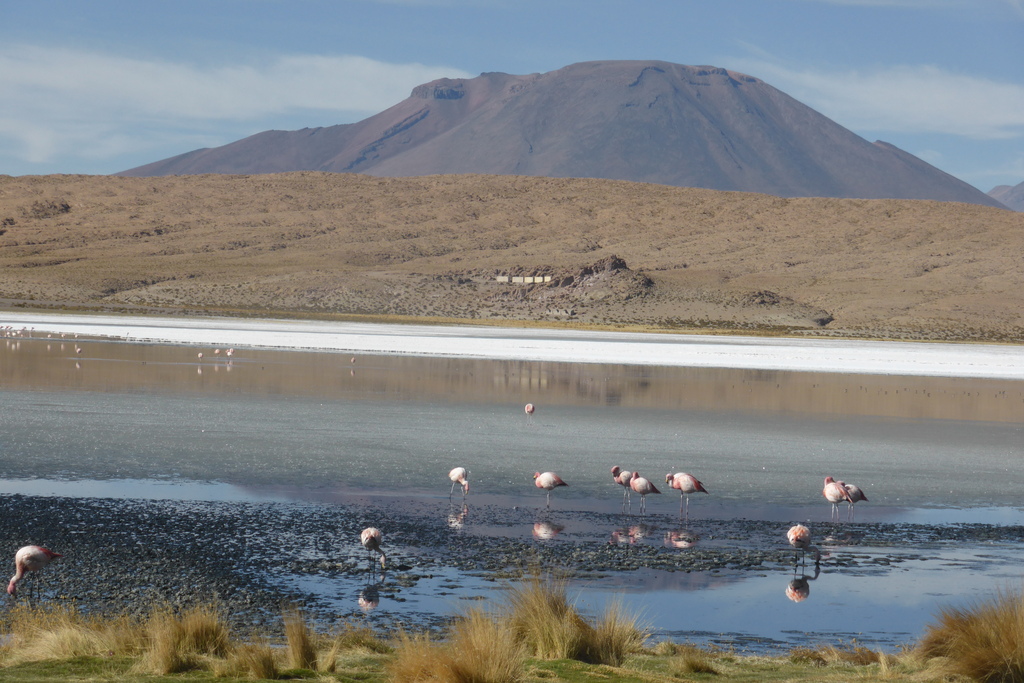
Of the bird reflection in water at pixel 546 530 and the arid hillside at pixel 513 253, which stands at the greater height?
the arid hillside at pixel 513 253

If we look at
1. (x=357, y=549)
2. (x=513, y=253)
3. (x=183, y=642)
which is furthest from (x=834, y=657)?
(x=513, y=253)

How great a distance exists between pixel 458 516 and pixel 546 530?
3.44 ft

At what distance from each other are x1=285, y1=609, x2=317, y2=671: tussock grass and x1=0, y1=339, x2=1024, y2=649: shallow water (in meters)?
1.63

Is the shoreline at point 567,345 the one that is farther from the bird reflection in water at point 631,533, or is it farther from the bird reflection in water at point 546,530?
the bird reflection in water at point 546,530

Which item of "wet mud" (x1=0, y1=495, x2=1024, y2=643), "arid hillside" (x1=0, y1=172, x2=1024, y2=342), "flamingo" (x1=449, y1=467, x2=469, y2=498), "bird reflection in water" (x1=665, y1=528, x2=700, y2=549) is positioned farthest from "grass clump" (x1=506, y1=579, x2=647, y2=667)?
"arid hillside" (x1=0, y1=172, x2=1024, y2=342)

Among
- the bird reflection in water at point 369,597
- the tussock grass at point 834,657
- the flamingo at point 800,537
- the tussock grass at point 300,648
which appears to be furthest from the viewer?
the flamingo at point 800,537

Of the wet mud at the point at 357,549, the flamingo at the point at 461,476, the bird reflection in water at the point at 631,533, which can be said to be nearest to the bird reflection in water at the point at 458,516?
the wet mud at the point at 357,549

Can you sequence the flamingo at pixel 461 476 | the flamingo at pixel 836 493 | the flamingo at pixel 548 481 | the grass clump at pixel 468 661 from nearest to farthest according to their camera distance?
the grass clump at pixel 468 661 → the flamingo at pixel 836 493 → the flamingo at pixel 461 476 → the flamingo at pixel 548 481

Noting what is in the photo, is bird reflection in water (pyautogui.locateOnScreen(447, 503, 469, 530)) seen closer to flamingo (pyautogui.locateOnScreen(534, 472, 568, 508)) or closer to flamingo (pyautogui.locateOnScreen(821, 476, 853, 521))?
flamingo (pyautogui.locateOnScreen(534, 472, 568, 508))

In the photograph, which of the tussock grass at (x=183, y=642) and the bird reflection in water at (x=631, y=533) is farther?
the bird reflection in water at (x=631, y=533)

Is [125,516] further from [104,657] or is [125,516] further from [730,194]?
[730,194]

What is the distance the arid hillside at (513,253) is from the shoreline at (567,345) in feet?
43.2

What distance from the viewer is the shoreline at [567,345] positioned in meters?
38.1

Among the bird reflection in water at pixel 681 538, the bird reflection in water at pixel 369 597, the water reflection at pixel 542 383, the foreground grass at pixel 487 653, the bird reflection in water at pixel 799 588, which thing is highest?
the water reflection at pixel 542 383
